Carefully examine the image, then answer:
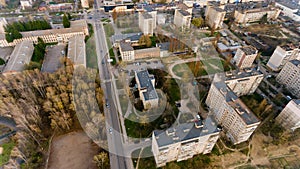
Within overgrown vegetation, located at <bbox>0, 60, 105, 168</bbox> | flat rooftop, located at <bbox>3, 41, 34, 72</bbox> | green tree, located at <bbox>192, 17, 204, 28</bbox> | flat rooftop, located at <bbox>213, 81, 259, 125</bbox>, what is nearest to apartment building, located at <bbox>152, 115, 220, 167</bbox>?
flat rooftop, located at <bbox>213, 81, 259, 125</bbox>

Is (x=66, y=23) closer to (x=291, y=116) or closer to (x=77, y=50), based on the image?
(x=77, y=50)

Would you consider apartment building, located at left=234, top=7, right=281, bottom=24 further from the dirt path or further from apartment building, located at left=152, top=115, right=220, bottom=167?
the dirt path

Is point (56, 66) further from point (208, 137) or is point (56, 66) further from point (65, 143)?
point (208, 137)

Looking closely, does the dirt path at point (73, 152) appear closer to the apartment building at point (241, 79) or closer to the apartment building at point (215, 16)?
the apartment building at point (241, 79)

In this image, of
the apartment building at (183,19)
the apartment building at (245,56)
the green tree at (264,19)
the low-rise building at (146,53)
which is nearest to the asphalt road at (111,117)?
the low-rise building at (146,53)

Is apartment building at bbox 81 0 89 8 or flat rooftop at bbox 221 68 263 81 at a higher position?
apartment building at bbox 81 0 89 8
